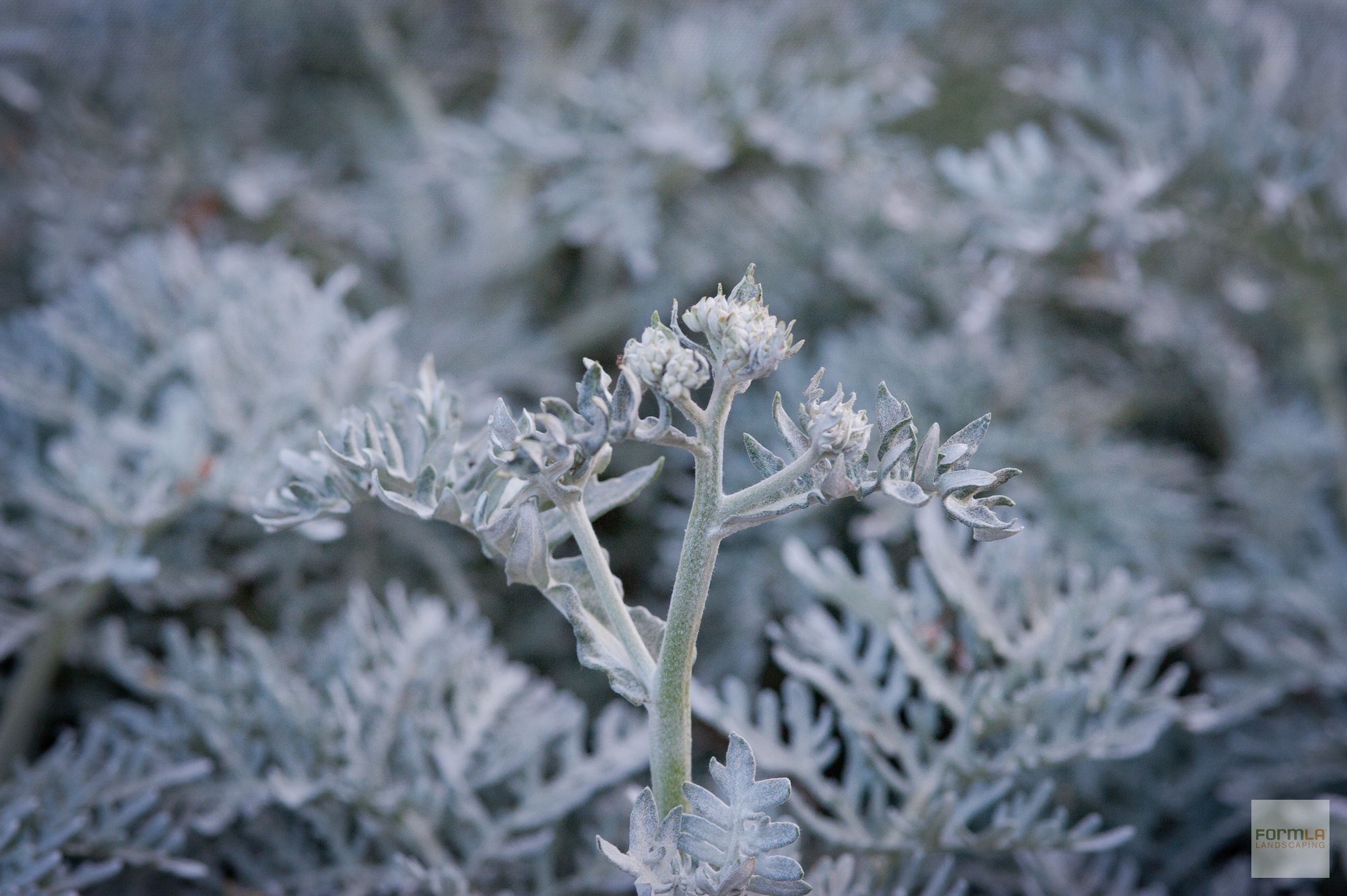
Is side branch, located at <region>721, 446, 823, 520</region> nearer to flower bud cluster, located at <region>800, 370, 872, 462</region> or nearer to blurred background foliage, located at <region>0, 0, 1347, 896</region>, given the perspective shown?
flower bud cluster, located at <region>800, 370, 872, 462</region>

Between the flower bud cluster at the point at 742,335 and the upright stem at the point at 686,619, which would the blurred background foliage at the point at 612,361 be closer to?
the upright stem at the point at 686,619

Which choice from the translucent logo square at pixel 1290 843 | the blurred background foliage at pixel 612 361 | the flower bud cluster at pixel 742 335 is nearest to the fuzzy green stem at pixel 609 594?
the flower bud cluster at pixel 742 335

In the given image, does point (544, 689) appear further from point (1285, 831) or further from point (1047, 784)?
point (1285, 831)

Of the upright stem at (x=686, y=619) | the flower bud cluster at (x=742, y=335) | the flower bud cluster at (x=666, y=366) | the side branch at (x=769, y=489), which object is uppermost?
the flower bud cluster at (x=742, y=335)

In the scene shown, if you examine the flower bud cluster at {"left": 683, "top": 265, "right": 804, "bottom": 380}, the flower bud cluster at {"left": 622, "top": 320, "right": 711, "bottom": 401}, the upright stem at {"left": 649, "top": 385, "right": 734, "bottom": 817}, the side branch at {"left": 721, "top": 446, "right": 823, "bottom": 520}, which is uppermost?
the flower bud cluster at {"left": 683, "top": 265, "right": 804, "bottom": 380}

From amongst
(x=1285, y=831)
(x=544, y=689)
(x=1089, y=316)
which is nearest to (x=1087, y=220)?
(x=1089, y=316)

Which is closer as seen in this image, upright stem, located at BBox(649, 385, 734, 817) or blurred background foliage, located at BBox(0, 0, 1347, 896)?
upright stem, located at BBox(649, 385, 734, 817)

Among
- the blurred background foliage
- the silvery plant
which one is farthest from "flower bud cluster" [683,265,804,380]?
the blurred background foliage
